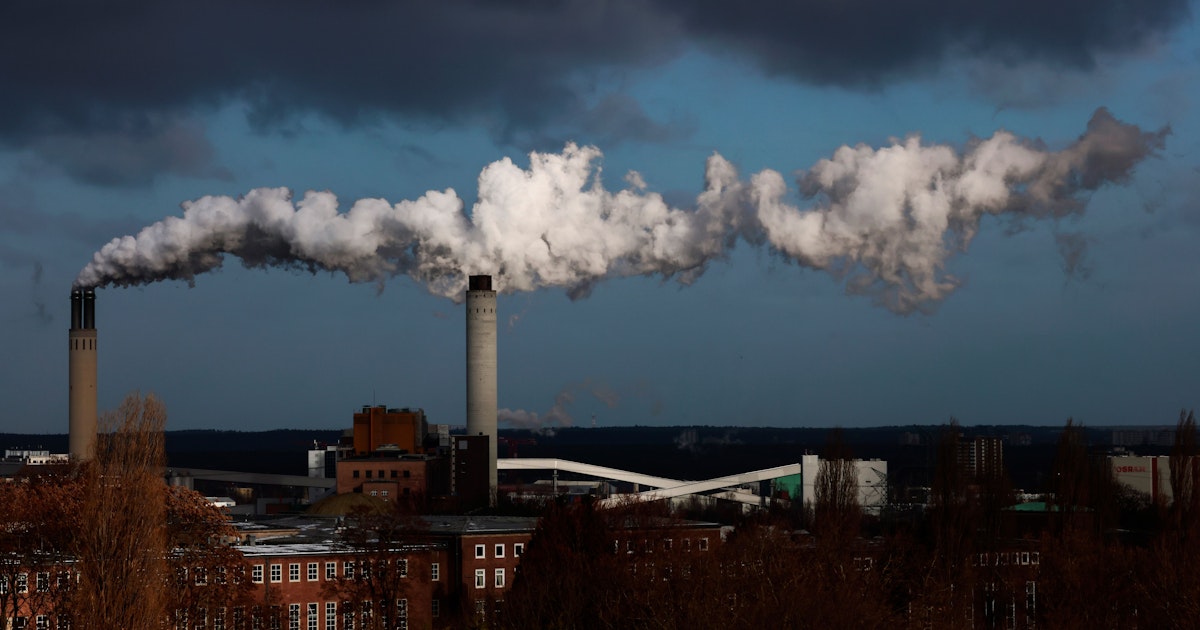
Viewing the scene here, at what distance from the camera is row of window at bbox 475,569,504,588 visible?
70500 millimetres


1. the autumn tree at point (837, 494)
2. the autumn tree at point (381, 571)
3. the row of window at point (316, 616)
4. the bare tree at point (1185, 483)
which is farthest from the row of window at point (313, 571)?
the bare tree at point (1185, 483)

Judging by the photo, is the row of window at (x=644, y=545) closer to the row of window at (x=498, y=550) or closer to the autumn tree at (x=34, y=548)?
the row of window at (x=498, y=550)

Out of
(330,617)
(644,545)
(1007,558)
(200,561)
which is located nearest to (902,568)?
(1007,558)

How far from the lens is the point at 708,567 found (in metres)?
49.7

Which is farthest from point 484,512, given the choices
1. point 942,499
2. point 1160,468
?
point 1160,468

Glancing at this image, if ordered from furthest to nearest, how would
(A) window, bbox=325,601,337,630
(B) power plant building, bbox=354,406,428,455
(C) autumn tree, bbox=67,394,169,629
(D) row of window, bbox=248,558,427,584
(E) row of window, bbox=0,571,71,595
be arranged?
(B) power plant building, bbox=354,406,428,455 < (A) window, bbox=325,601,337,630 < (D) row of window, bbox=248,558,427,584 < (E) row of window, bbox=0,571,71,595 < (C) autumn tree, bbox=67,394,169,629

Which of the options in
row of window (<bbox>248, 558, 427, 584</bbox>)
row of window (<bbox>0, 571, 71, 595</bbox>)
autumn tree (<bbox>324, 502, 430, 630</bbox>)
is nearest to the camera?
row of window (<bbox>0, 571, 71, 595</bbox>)

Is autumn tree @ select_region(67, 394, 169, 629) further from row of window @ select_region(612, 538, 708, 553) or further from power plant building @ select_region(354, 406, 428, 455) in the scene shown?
power plant building @ select_region(354, 406, 428, 455)

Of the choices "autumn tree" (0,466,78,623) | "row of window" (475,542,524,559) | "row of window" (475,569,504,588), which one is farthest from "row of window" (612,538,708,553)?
"autumn tree" (0,466,78,623)

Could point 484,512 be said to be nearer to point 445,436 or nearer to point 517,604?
point 445,436

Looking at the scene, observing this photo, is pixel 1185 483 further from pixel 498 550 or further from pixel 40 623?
pixel 40 623

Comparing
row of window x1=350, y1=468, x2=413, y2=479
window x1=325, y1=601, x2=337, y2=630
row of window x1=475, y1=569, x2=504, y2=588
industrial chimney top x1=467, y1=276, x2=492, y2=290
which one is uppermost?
industrial chimney top x1=467, y1=276, x2=492, y2=290

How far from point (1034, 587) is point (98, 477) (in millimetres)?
40451

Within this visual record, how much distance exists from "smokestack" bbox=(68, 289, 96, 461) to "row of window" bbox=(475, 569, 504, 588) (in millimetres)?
46476
